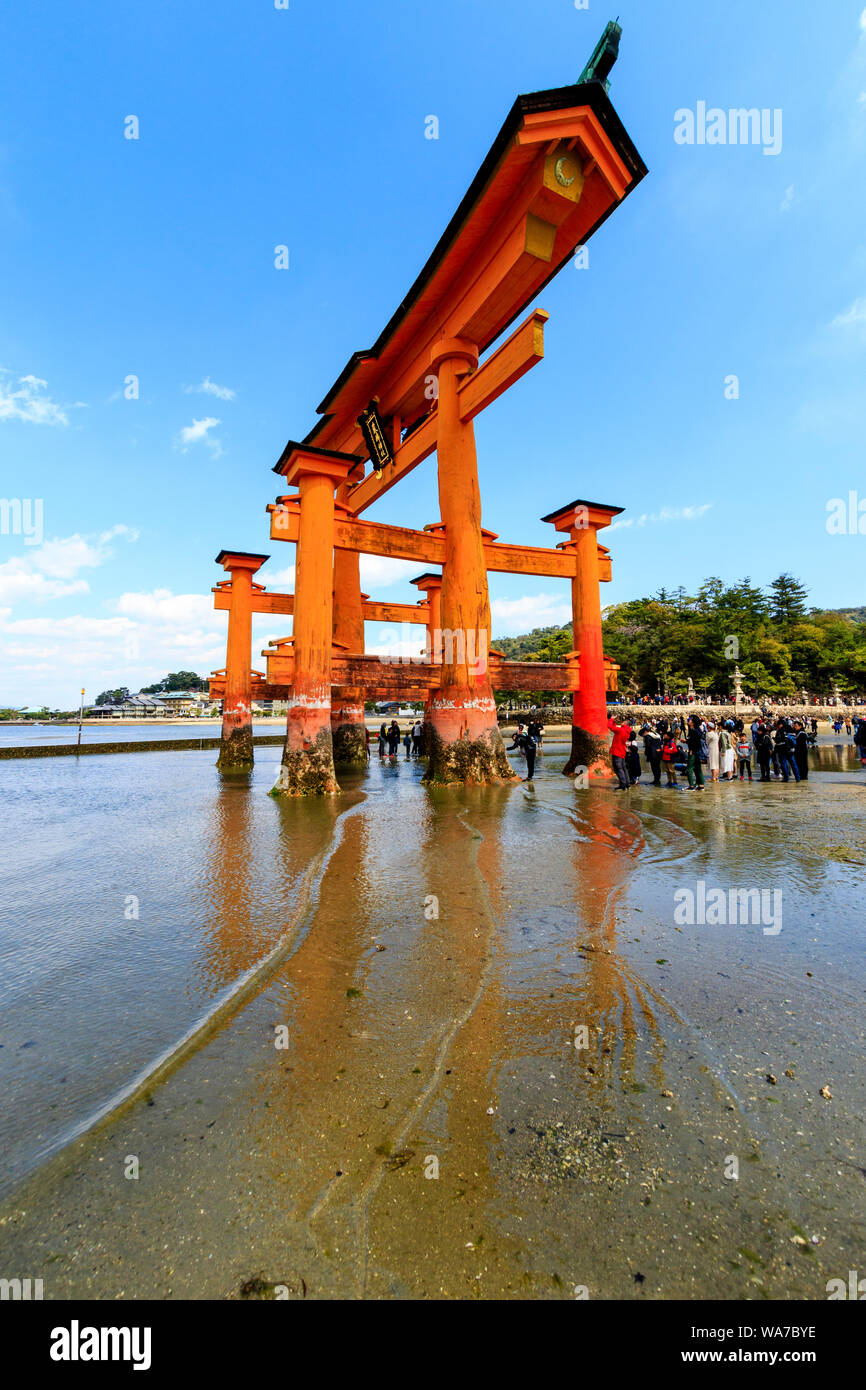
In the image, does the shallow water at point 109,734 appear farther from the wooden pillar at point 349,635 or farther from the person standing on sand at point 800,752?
the person standing on sand at point 800,752

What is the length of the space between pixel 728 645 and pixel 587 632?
1617 inches

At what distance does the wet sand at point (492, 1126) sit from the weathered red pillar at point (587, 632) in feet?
47.4

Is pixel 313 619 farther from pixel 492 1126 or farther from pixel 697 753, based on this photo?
pixel 492 1126

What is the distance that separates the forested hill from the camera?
186 feet

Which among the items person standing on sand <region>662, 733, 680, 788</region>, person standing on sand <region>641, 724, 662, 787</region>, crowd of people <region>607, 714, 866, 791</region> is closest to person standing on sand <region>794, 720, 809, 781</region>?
crowd of people <region>607, 714, 866, 791</region>

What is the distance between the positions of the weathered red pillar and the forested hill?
38.1 m

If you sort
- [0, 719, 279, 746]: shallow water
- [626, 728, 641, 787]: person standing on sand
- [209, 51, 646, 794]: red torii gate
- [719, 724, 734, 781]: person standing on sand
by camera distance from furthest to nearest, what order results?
[0, 719, 279, 746]: shallow water → [719, 724, 734, 781]: person standing on sand → [626, 728, 641, 787]: person standing on sand → [209, 51, 646, 794]: red torii gate

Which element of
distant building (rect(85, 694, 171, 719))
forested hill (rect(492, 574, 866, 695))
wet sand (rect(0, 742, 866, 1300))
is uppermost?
forested hill (rect(492, 574, 866, 695))

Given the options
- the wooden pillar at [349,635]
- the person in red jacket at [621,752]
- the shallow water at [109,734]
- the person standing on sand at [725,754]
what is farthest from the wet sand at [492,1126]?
the shallow water at [109,734]

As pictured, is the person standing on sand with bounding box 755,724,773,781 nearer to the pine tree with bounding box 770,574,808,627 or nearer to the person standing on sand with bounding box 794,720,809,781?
the person standing on sand with bounding box 794,720,809,781

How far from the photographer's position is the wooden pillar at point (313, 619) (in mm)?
14391

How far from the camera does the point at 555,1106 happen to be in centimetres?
229

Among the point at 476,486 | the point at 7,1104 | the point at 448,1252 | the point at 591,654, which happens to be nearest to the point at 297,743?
the point at 476,486

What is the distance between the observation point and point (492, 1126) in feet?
7.14
